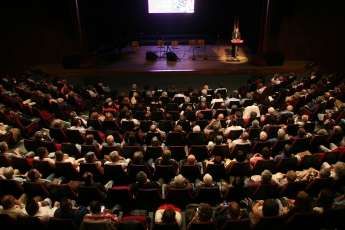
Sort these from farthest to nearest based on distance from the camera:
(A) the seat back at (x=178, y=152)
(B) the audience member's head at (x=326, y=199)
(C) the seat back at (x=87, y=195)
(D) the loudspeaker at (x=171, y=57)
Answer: (D) the loudspeaker at (x=171, y=57)
(A) the seat back at (x=178, y=152)
(C) the seat back at (x=87, y=195)
(B) the audience member's head at (x=326, y=199)

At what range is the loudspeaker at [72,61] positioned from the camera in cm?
1344

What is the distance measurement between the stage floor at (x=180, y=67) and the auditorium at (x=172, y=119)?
0.05 metres

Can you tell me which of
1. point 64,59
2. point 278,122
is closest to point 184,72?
point 64,59

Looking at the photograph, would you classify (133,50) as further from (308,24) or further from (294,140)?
(294,140)

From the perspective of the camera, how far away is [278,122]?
836 centimetres

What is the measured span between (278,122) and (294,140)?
4.13 ft

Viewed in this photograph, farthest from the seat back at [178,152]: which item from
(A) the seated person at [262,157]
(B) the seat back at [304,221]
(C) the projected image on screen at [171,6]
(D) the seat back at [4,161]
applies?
(C) the projected image on screen at [171,6]

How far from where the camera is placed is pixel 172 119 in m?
9.02

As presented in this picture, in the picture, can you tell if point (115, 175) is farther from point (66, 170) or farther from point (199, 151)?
point (199, 151)

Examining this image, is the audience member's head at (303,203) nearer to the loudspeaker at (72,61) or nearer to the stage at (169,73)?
the stage at (169,73)

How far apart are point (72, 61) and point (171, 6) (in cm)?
601

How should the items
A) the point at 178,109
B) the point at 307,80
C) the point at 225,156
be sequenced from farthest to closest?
1. the point at 307,80
2. the point at 178,109
3. the point at 225,156

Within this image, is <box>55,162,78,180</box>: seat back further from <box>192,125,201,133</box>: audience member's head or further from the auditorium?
<box>192,125,201,133</box>: audience member's head

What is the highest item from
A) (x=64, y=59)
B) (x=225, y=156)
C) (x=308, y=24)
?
(x=308, y=24)
